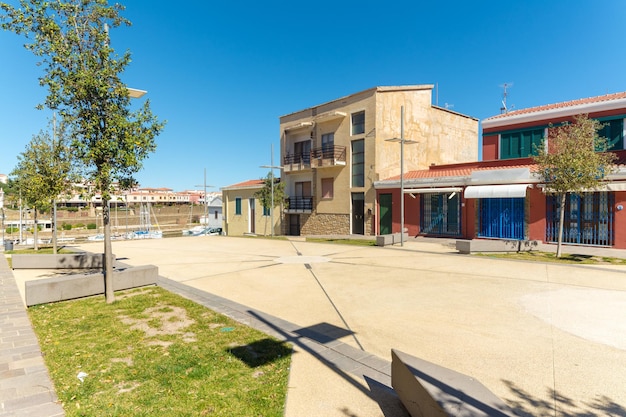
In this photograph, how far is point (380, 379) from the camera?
430 centimetres

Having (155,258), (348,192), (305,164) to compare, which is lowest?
(155,258)

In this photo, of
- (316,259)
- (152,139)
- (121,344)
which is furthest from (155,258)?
(121,344)

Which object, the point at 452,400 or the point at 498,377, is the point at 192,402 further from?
the point at 498,377

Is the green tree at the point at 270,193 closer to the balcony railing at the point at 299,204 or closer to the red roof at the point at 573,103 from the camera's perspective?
the balcony railing at the point at 299,204

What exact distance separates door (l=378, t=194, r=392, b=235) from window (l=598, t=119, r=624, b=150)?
12139mm

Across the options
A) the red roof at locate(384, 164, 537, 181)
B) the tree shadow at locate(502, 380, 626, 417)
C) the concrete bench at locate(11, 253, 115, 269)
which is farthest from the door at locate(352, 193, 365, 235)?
the tree shadow at locate(502, 380, 626, 417)

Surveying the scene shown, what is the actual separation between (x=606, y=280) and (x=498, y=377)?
7.86 metres

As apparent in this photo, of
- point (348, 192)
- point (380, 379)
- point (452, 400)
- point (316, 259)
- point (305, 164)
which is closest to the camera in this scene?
point (452, 400)

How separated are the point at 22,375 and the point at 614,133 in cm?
2411

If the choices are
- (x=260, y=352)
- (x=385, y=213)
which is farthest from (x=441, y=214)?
(x=260, y=352)

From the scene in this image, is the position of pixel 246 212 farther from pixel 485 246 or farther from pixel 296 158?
pixel 485 246

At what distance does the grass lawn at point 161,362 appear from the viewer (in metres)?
3.80

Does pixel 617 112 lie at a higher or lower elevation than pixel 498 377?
higher

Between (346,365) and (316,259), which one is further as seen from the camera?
(316,259)
